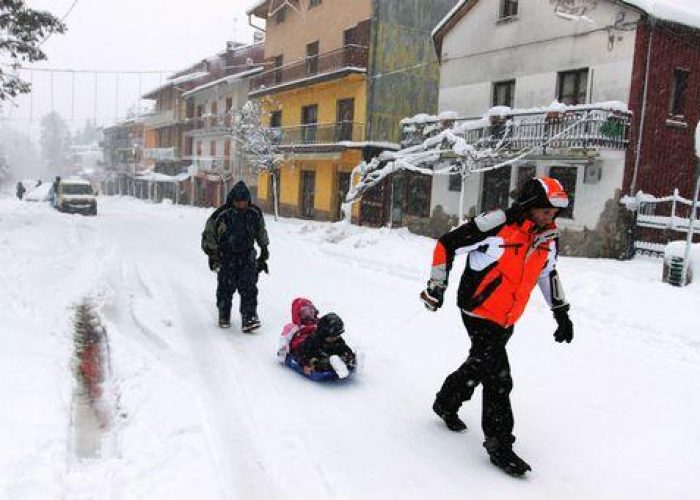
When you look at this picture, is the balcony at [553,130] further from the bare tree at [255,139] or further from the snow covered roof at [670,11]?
the bare tree at [255,139]

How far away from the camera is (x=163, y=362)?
5.56 metres

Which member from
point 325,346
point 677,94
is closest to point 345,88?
point 677,94

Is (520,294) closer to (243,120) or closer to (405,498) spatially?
(405,498)

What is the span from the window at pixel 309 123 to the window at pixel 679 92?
1621 cm

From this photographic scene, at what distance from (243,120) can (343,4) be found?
713cm

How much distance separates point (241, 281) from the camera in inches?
271

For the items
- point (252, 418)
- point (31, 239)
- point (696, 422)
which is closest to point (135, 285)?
point (252, 418)

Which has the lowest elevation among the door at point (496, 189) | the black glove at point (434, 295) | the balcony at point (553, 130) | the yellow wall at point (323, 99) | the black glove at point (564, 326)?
the black glove at point (564, 326)

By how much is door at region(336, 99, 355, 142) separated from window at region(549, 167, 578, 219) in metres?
11.2

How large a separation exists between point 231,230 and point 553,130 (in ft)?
40.2

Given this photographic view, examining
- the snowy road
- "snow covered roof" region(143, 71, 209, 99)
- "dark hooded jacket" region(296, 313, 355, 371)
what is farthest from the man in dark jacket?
"snow covered roof" region(143, 71, 209, 99)

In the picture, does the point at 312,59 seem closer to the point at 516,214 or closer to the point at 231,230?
the point at 231,230

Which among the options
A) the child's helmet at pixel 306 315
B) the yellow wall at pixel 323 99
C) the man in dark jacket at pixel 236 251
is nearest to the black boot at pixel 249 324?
the man in dark jacket at pixel 236 251

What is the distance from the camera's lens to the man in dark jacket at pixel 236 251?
6.88 metres
